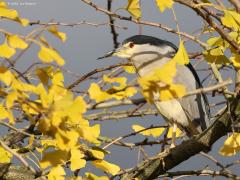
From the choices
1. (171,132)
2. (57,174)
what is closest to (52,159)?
(57,174)

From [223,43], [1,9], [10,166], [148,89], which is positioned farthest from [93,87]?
[10,166]

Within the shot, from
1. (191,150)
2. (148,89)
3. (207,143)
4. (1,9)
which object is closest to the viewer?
(148,89)

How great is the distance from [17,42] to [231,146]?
76 cm

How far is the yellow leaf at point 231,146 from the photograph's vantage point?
4.63 feet

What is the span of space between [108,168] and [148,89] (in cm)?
72

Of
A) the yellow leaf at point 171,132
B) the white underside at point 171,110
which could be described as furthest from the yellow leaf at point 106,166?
the white underside at point 171,110

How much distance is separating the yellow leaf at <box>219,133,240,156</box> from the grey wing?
3.50ft

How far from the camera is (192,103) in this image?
262cm

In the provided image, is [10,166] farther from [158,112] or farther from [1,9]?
[1,9]

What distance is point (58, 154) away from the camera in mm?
1056

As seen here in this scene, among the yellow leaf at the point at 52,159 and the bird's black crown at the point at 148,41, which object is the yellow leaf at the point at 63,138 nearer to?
the yellow leaf at the point at 52,159

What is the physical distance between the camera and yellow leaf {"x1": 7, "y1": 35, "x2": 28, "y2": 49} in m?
0.92

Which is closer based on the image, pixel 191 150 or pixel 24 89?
pixel 24 89

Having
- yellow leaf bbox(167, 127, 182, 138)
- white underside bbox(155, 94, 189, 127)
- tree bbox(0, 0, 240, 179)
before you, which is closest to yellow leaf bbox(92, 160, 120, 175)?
tree bbox(0, 0, 240, 179)
